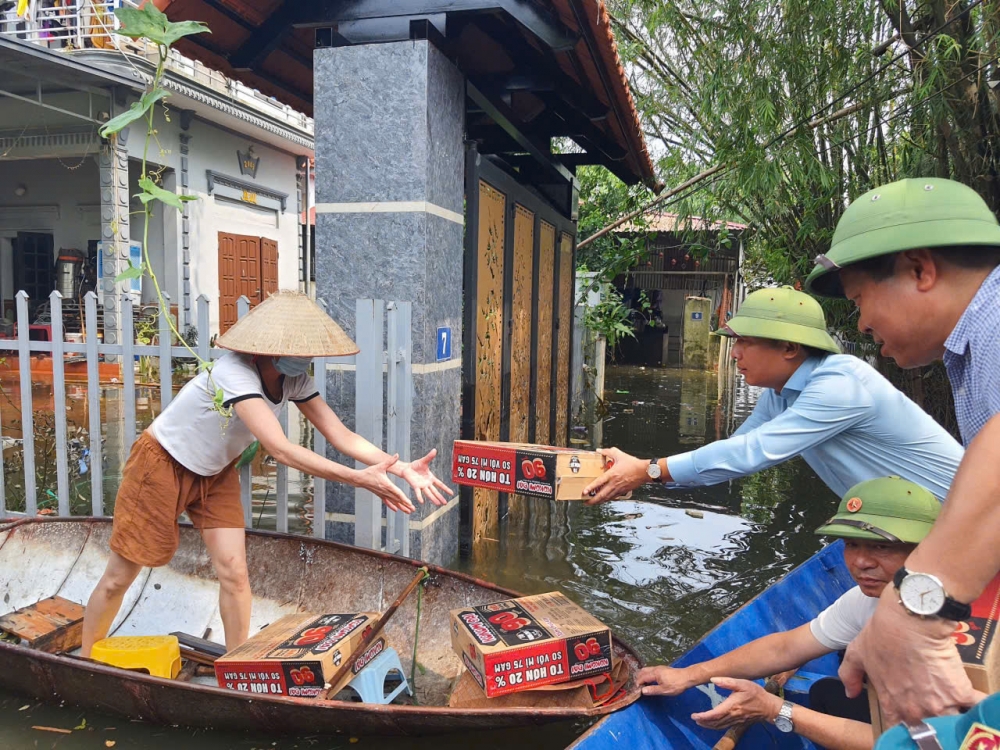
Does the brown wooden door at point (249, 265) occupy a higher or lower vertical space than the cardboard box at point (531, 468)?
higher

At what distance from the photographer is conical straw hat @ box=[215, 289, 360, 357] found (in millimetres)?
3002

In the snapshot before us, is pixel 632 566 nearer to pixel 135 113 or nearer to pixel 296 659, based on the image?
pixel 296 659

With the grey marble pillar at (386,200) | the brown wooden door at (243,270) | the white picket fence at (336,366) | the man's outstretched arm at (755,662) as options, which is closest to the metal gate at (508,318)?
the grey marble pillar at (386,200)

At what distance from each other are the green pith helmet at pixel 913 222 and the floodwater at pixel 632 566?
2291mm

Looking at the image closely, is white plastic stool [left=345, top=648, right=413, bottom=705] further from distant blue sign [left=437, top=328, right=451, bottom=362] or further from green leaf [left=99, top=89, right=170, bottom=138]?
green leaf [left=99, top=89, right=170, bottom=138]

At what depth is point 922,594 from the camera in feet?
4.76

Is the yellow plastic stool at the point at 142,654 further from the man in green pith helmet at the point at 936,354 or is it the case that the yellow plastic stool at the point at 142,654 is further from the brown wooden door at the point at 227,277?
the brown wooden door at the point at 227,277

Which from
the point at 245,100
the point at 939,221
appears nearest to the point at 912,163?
the point at 939,221

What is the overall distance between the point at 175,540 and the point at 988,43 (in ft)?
21.2

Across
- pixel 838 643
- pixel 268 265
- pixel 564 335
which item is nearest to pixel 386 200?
pixel 838 643

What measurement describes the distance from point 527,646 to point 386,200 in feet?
8.51

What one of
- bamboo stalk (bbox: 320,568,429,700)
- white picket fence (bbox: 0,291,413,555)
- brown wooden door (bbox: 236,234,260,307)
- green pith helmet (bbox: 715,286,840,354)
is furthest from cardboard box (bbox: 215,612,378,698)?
brown wooden door (bbox: 236,234,260,307)

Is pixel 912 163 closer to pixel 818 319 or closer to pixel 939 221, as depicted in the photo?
pixel 818 319

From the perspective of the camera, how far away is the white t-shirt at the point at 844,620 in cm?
224
